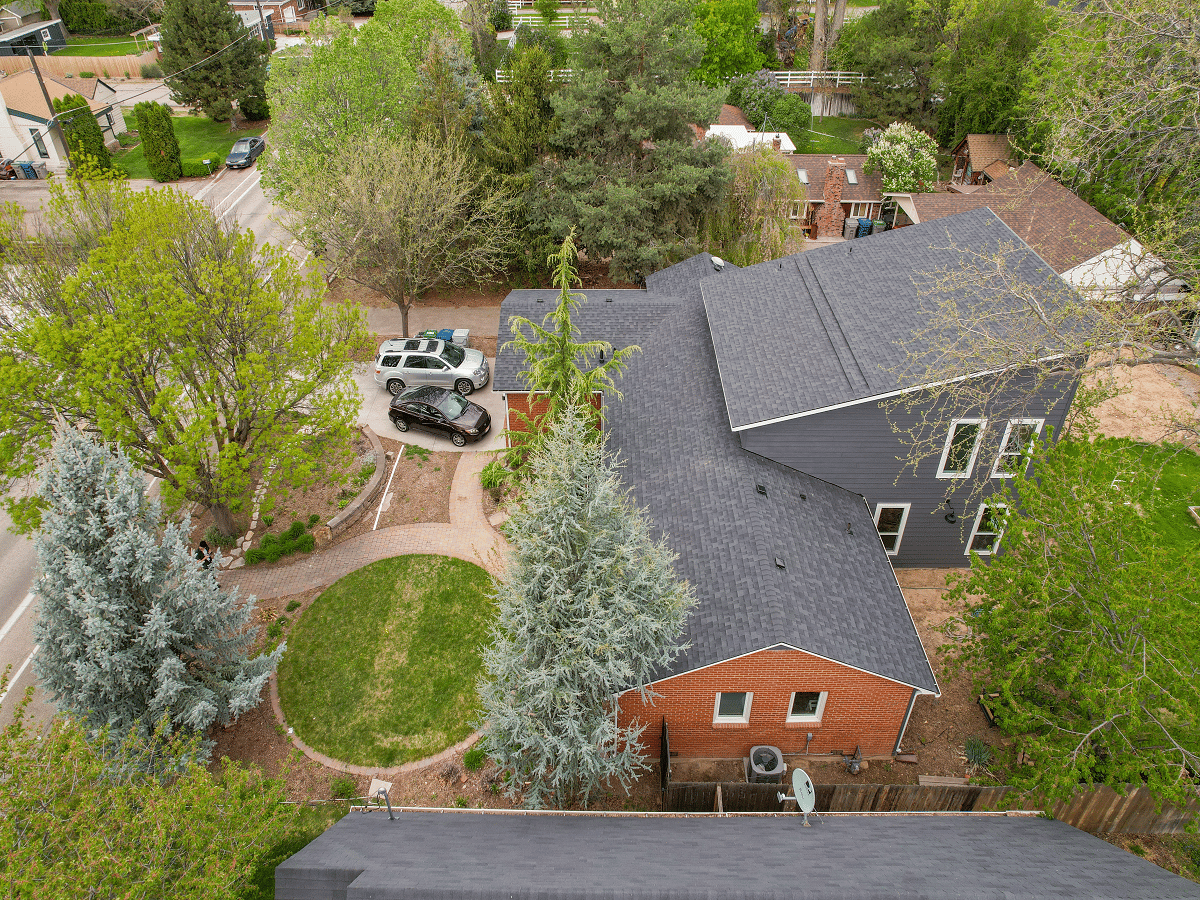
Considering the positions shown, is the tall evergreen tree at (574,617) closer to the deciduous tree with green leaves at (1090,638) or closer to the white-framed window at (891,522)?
the deciduous tree with green leaves at (1090,638)

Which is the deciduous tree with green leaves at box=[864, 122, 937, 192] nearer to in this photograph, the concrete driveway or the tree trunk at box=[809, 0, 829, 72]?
the tree trunk at box=[809, 0, 829, 72]

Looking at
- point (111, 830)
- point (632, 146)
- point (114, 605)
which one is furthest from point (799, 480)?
point (632, 146)

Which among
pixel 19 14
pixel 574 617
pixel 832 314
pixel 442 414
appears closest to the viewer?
pixel 574 617

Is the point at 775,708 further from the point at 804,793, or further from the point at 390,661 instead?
the point at 390,661

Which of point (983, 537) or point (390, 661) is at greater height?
point (983, 537)

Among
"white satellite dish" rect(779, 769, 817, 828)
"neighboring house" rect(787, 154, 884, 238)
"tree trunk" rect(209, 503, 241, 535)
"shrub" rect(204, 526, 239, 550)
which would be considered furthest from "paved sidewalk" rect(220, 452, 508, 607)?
"neighboring house" rect(787, 154, 884, 238)

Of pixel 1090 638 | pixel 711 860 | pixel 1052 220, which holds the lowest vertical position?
pixel 711 860

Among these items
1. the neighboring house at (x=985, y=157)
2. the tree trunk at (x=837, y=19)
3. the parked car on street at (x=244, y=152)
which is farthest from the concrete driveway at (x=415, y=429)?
the tree trunk at (x=837, y=19)
